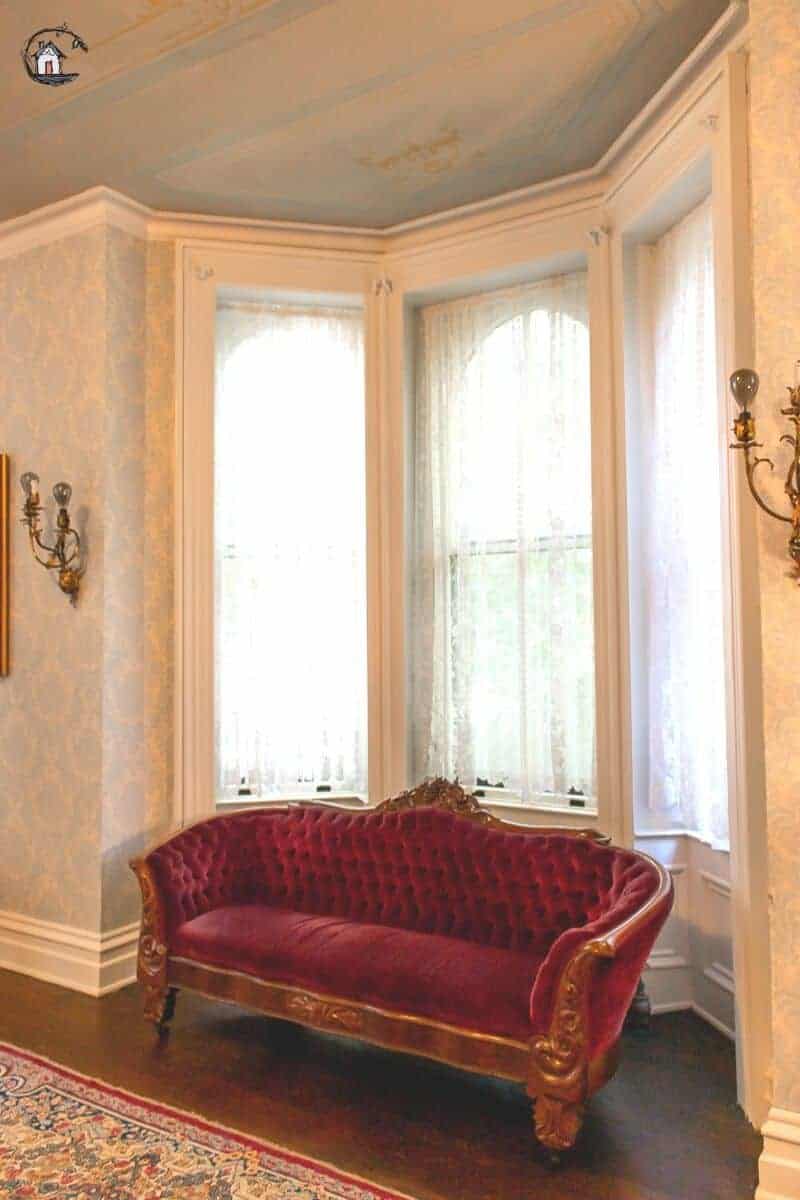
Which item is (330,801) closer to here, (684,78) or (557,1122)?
(557,1122)

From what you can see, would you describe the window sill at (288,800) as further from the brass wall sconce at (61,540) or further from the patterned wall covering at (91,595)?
the brass wall sconce at (61,540)

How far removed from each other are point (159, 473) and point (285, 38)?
195cm

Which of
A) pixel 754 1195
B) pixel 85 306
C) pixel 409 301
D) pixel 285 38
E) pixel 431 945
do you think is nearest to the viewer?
pixel 754 1195

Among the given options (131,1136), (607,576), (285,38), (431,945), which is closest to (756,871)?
(431,945)

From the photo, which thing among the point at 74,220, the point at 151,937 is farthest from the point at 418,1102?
the point at 74,220

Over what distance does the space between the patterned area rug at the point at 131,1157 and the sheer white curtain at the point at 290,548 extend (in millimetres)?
1673

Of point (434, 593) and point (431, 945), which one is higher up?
point (434, 593)

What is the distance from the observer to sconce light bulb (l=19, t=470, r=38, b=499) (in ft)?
14.1

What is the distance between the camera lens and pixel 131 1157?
9.02 feet

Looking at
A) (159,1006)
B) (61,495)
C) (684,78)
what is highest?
(684,78)

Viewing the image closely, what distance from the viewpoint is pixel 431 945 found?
10.9 feet

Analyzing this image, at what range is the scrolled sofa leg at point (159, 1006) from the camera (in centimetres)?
362

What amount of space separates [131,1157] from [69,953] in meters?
1.61

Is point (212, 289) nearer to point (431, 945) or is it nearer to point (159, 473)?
point (159, 473)
